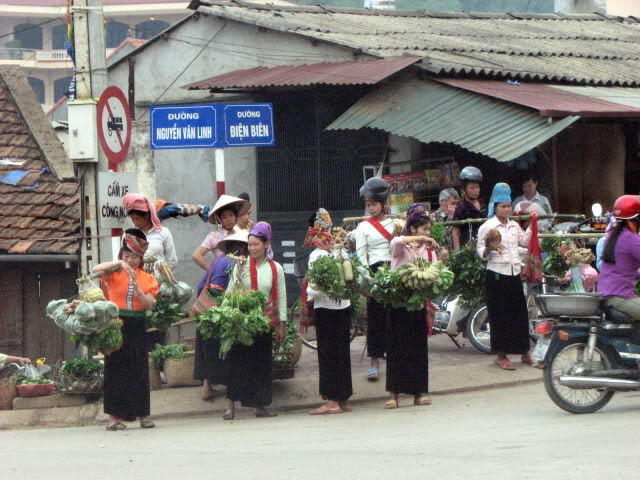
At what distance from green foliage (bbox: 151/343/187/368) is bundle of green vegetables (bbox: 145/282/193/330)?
55 centimetres

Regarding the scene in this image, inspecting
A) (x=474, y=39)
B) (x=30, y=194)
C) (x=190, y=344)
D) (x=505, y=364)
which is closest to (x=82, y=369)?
(x=190, y=344)

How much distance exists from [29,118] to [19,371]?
289 inches

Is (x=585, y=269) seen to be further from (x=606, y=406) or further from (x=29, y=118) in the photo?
(x=29, y=118)

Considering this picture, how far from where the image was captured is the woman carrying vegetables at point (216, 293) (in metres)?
10.7

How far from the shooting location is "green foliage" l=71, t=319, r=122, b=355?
9.67 m

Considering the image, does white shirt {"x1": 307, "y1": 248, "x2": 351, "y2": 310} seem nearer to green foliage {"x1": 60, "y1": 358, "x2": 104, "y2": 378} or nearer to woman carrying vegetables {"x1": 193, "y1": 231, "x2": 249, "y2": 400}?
woman carrying vegetables {"x1": 193, "y1": 231, "x2": 249, "y2": 400}

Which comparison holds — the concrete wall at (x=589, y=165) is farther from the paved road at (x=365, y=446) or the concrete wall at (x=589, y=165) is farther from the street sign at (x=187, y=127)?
the paved road at (x=365, y=446)

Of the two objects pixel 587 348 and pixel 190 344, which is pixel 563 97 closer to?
A: pixel 190 344

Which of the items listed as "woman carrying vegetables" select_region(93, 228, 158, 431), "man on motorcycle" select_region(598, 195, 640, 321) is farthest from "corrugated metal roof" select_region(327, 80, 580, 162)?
"woman carrying vegetables" select_region(93, 228, 158, 431)

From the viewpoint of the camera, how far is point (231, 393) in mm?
10570

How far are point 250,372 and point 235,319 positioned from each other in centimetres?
75

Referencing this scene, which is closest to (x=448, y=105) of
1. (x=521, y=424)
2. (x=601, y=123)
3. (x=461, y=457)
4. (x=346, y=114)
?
(x=346, y=114)

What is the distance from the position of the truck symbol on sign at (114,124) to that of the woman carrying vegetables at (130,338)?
2233mm

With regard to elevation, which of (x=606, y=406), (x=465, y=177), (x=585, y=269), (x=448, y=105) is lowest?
(x=606, y=406)
